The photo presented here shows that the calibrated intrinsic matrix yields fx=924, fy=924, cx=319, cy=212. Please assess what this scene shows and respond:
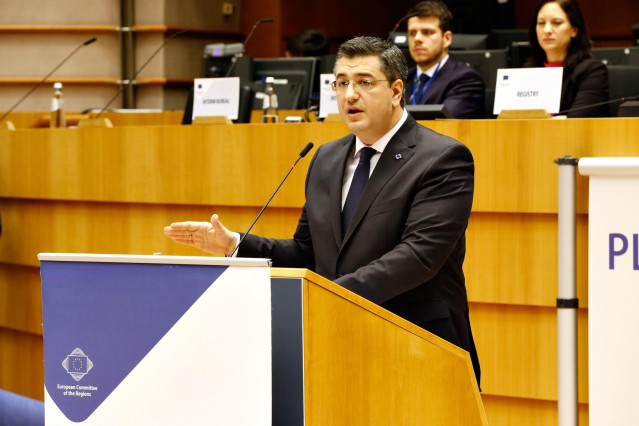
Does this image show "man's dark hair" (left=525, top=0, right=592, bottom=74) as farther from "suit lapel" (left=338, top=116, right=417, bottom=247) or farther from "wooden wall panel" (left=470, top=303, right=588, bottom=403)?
"suit lapel" (left=338, top=116, right=417, bottom=247)

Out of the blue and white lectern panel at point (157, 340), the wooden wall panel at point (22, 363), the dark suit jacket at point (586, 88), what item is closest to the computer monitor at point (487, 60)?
the dark suit jacket at point (586, 88)

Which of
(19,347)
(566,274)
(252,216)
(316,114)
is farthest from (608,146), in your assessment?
(19,347)

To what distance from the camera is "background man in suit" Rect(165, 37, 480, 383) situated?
7.37ft

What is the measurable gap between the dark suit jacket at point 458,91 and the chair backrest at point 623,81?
58 cm

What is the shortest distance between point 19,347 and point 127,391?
11.1ft

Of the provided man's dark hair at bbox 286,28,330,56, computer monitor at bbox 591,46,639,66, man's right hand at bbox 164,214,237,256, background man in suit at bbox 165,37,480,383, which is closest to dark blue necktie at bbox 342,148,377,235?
background man in suit at bbox 165,37,480,383

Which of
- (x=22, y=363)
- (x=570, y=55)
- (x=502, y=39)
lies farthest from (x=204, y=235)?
(x=502, y=39)

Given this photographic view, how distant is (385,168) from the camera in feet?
7.88

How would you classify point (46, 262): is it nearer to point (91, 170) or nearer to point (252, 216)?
point (252, 216)

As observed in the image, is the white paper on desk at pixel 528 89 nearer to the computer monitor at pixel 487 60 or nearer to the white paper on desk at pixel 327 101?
the white paper on desk at pixel 327 101

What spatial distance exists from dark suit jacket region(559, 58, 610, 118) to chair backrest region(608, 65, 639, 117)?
323mm

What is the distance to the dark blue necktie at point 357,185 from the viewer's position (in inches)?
95.7

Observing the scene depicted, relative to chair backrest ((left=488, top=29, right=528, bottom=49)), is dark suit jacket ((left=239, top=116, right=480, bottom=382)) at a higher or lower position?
lower

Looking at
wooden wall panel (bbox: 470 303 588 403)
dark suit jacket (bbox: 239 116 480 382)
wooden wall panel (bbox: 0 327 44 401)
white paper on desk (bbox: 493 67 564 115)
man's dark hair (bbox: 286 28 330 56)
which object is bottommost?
wooden wall panel (bbox: 0 327 44 401)
